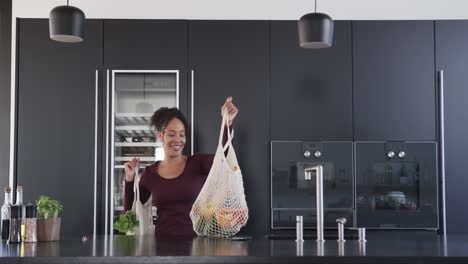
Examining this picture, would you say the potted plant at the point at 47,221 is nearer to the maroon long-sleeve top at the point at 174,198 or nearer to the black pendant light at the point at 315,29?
the maroon long-sleeve top at the point at 174,198

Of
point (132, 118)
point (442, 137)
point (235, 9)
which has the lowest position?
point (442, 137)

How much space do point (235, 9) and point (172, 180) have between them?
154 centimetres

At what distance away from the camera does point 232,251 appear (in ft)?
7.64

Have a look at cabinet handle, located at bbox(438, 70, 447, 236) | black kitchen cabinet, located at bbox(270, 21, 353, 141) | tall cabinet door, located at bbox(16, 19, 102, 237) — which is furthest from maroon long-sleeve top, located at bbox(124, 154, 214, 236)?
cabinet handle, located at bbox(438, 70, 447, 236)

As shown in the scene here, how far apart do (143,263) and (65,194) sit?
242cm

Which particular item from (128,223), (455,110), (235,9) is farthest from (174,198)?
(455,110)

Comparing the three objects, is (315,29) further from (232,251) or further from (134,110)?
(134,110)

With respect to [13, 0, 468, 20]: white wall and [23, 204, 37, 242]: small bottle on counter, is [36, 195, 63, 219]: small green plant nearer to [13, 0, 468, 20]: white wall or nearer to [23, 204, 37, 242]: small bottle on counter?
[23, 204, 37, 242]: small bottle on counter

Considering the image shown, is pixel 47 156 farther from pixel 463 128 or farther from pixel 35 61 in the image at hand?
pixel 463 128

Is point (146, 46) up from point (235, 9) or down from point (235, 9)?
down

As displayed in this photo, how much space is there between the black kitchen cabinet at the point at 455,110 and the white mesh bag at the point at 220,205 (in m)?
1.84

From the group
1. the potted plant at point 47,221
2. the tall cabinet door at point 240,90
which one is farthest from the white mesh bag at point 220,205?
the tall cabinet door at point 240,90

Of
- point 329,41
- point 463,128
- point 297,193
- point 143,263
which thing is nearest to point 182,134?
point 329,41

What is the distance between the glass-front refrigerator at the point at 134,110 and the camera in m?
4.50
